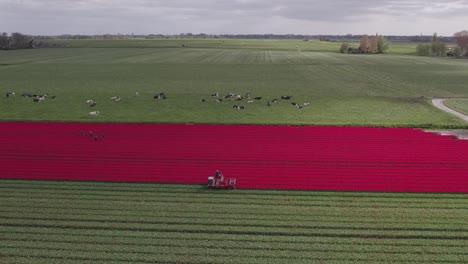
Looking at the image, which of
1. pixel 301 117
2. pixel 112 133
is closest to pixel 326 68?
pixel 301 117

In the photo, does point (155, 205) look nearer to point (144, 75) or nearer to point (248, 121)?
point (248, 121)

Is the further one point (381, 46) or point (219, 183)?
point (381, 46)

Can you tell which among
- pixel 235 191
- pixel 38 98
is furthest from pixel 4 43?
pixel 235 191

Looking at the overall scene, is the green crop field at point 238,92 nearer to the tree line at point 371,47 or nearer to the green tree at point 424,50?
the green tree at point 424,50

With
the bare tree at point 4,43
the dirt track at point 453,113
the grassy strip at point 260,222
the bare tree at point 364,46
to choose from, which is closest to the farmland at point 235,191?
the grassy strip at point 260,222

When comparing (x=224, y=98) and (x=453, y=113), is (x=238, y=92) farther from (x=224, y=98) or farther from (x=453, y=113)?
(x=453, y=113)

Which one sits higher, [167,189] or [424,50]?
[424,50]
